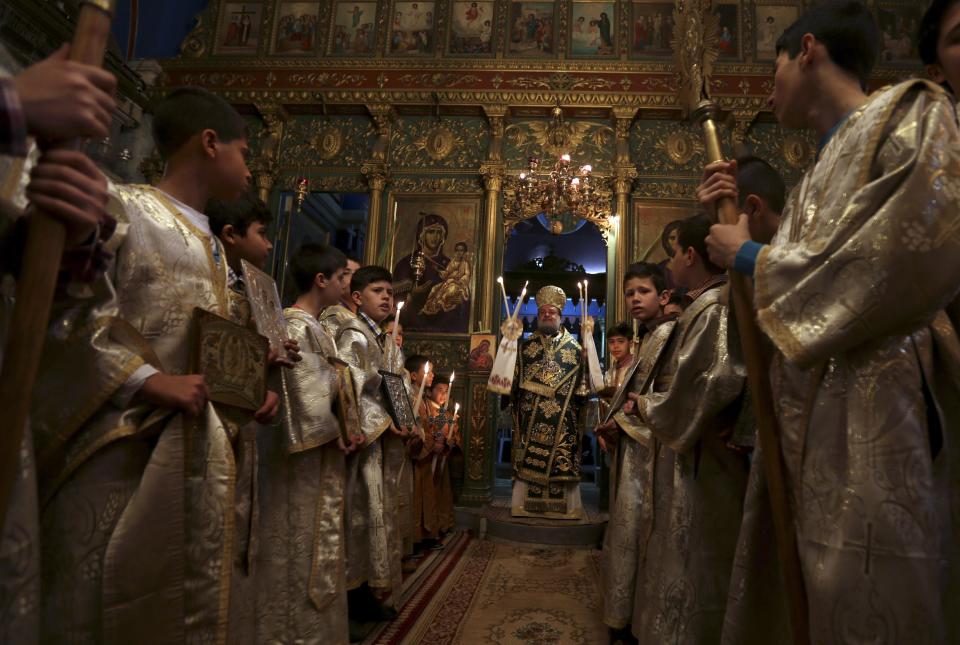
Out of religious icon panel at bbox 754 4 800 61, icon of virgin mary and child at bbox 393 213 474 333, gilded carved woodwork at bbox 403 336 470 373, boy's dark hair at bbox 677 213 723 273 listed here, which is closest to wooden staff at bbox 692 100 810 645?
boy's dark hair at bbox 677 213 723 273

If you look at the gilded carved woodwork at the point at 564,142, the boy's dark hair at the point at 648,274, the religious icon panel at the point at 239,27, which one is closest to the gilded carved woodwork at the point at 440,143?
the gilded carved woodwork at the point at 564,142

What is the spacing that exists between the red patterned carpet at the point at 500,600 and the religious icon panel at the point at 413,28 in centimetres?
817

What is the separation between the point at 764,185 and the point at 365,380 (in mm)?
2397

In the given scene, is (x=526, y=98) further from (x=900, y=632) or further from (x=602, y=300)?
(x=900, y=632)

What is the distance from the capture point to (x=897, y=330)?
119 centimetres

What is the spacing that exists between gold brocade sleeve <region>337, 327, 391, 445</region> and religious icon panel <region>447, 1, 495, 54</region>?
7896 mm

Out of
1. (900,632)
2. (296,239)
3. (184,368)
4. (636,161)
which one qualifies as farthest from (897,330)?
(296,239)

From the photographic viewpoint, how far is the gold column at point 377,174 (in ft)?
30.6

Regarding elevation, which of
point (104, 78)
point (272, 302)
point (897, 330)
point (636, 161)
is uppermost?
point (636, 161)

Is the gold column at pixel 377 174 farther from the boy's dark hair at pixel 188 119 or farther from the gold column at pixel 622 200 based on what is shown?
the boy's dark hair at pixel 188 119

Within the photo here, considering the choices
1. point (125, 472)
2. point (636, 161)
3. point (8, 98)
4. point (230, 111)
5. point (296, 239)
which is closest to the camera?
point (8, 98)

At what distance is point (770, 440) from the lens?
57.5 inches

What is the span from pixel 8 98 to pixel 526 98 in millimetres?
9338

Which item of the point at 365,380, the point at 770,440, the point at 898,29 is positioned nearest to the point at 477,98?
the point at 898,29
